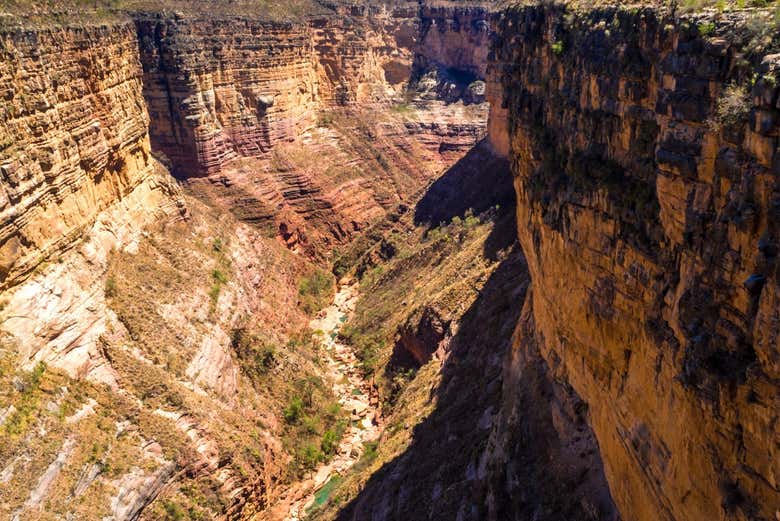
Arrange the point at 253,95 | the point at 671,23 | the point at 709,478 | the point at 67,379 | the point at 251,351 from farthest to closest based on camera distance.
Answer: the point at 253,95, the point at 251,351, the point at 67,379, the point at 671,23, the point at 709,478

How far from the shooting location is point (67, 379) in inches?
1133

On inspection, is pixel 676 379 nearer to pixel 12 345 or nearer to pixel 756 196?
pixel 756 196

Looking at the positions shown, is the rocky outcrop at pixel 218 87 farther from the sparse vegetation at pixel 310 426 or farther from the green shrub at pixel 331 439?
the green shrub at pixel 331 439

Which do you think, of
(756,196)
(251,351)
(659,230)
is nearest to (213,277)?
(251,351)

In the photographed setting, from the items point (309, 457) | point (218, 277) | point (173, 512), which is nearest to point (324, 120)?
point (218, 277)

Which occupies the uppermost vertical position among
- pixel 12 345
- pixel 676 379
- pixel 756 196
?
pixel 756 196

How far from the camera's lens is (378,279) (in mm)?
56938

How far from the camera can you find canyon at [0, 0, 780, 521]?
11039mm

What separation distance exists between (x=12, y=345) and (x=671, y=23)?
2593 centimetres

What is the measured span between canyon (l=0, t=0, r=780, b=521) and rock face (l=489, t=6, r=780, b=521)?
7 cm

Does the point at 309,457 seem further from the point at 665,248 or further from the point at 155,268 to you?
Result: the point at 665,248

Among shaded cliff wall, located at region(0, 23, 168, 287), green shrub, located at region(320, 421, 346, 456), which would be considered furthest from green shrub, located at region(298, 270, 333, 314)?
shaded cliff wall, located at region(0, 23, 168, 287)

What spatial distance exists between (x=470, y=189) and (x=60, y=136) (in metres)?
36.9

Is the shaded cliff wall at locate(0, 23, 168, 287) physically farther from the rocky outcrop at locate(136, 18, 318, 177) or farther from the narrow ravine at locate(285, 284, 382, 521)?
the narrow ravine at locate(285, 284, 382, 521)
